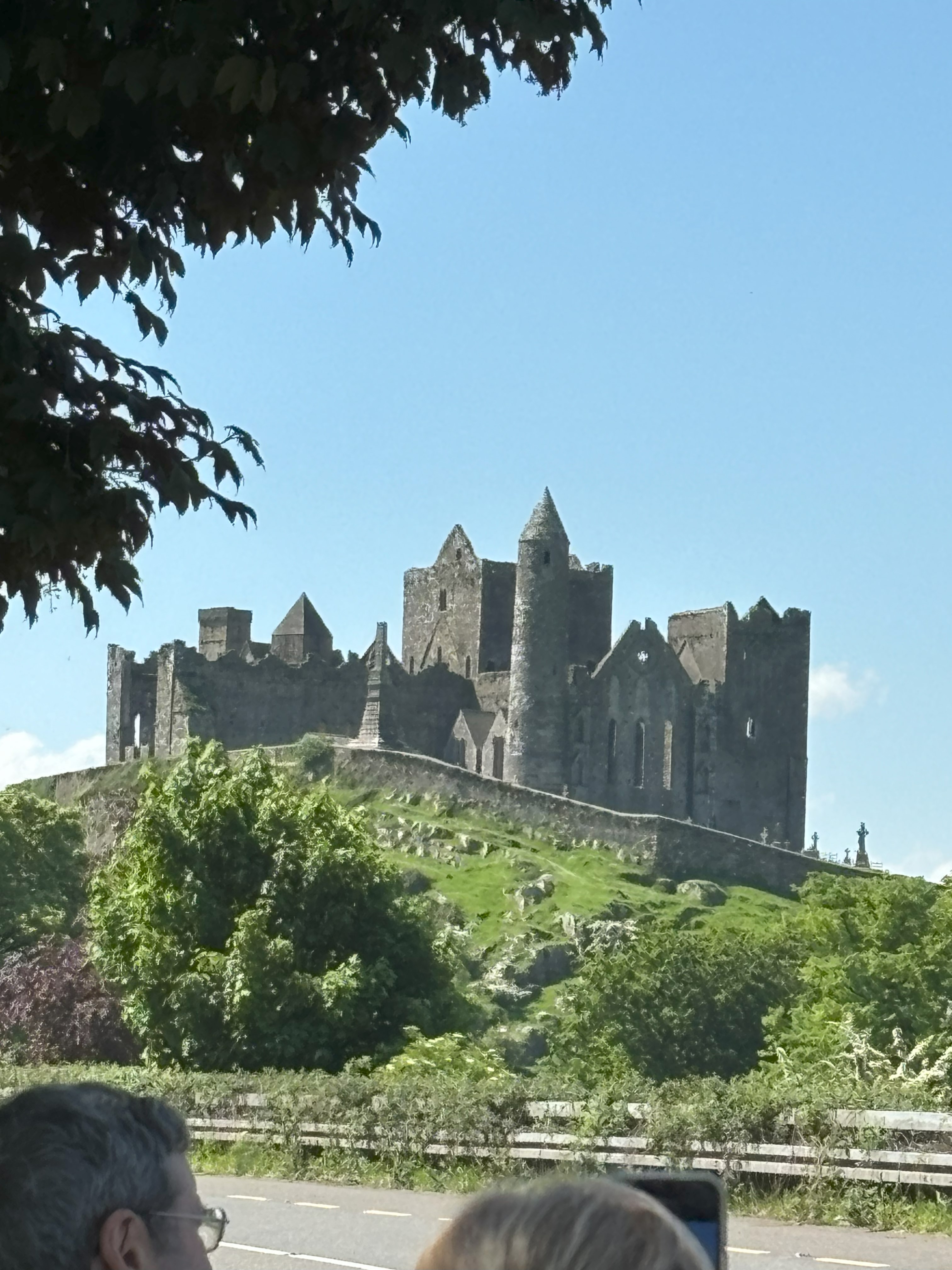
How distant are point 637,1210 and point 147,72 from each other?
15.0 feet

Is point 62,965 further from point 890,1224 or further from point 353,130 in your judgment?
point 353,130

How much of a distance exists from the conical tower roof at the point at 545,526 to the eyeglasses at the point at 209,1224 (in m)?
85.8

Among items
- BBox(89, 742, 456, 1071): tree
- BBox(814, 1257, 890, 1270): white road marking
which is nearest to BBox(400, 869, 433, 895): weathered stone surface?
BBox(89, 742, 456, 1071): tree

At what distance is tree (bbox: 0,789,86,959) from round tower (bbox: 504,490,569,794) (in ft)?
78.5

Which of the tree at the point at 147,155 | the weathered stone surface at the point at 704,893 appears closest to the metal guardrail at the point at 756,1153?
the tree at the point at 147,155

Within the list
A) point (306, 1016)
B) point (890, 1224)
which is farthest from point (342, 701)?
point (890, 1224)

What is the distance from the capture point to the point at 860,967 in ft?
156

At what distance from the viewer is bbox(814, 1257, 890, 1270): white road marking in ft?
43.6

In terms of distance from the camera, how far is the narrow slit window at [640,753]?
90688 mm

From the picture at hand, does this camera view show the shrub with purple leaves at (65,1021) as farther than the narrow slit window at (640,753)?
No

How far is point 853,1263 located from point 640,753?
256 ft

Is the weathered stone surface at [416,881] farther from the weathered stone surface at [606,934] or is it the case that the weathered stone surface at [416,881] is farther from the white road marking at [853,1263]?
the white road marking at [853,1263]

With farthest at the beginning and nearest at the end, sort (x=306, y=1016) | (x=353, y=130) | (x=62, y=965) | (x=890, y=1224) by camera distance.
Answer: (x=62, y=965)
(x=306, y=1016)
(x=890, y=1224)
(x=353, y=130)

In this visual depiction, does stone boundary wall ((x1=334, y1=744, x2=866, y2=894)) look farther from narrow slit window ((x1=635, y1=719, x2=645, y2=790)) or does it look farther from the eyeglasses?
the eyeglasses
